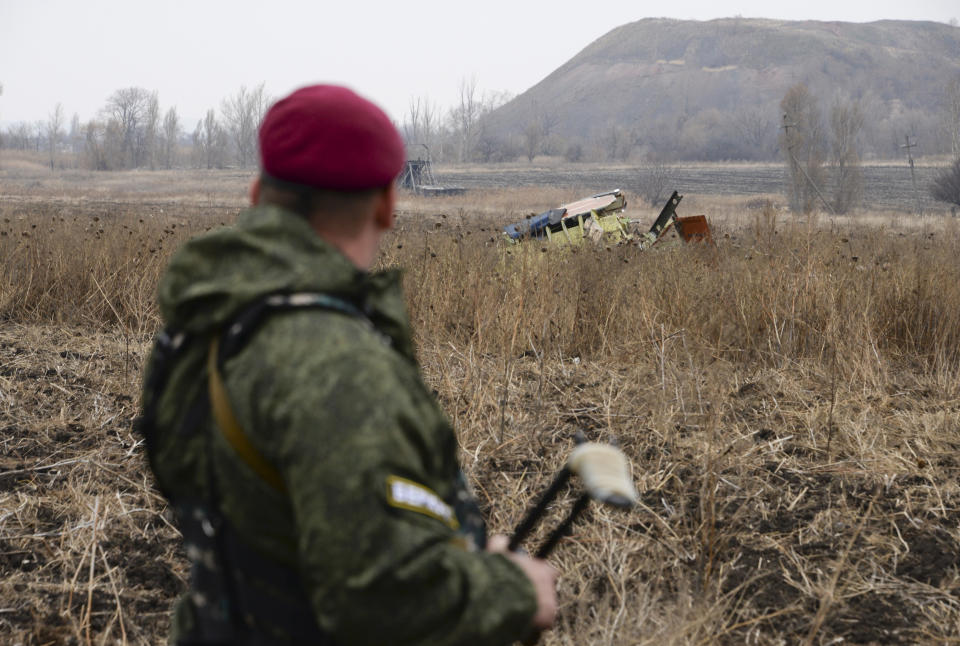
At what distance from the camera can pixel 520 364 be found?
6145 mm

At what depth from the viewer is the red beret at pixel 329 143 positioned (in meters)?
1.10

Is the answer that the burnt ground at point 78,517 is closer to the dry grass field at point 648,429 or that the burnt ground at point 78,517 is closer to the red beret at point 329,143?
the dry grass field at point 648,429

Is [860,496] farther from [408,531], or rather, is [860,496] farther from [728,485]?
[408,531]

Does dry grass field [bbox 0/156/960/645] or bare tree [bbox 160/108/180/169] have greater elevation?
bare tree [bbox 160/108/180/169]

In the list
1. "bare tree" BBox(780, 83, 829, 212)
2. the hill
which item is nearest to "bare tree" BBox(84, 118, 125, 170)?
the hill

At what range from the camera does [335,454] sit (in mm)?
943

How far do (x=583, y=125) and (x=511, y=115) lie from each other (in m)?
23.7

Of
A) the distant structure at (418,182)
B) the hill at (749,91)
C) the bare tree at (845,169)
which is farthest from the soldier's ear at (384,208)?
the hill at (749,91)

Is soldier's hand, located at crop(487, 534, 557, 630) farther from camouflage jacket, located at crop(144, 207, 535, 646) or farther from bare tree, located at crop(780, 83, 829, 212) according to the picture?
bare tree, located at crop(780, 83, 829, 212)

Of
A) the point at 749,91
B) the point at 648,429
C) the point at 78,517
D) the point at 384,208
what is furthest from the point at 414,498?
the point at 749,91

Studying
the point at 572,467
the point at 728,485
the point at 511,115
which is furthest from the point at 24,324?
the point at 511,115

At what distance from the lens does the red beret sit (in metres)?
1.10

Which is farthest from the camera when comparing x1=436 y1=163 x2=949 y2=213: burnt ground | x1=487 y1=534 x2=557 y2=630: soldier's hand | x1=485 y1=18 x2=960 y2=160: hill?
x1=485 y1=18 x2=960 y2=160: hill

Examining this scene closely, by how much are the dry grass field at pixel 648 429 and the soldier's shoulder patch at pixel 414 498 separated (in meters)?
1.62
